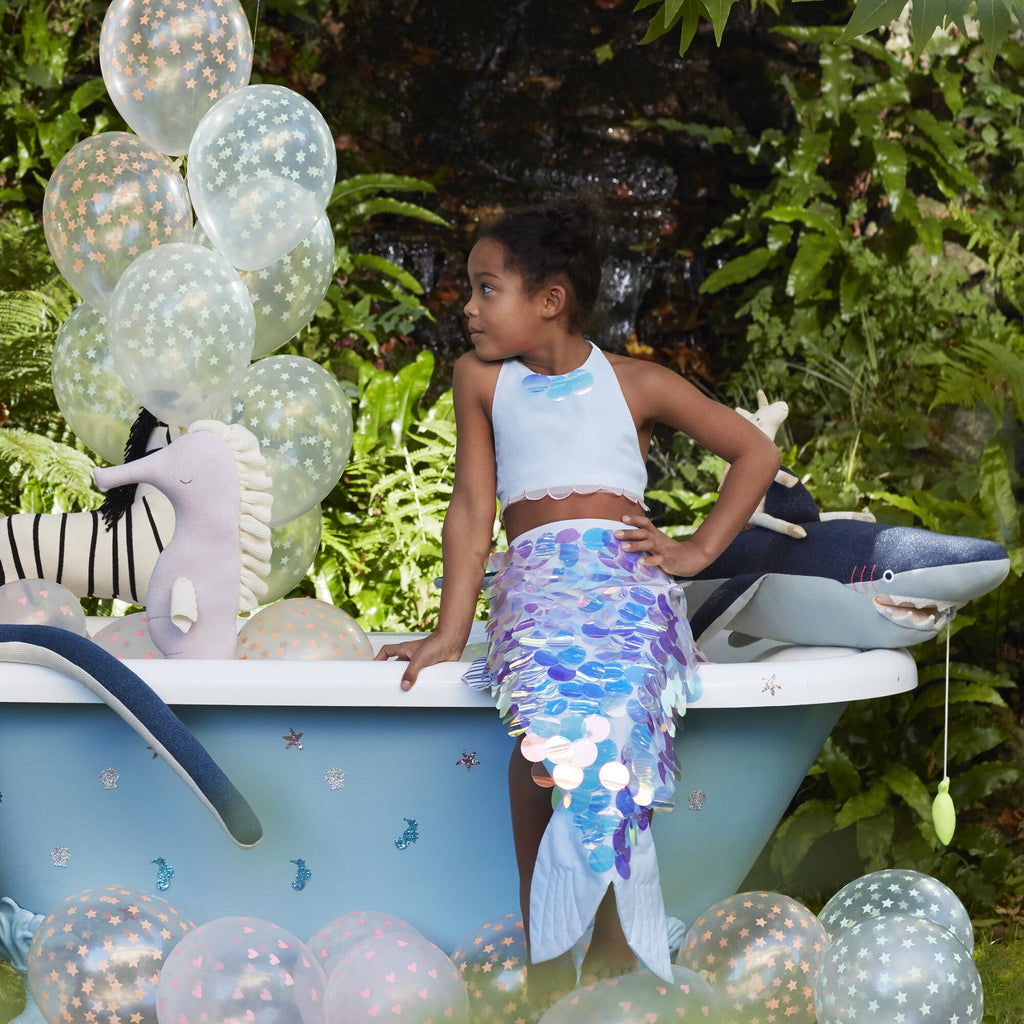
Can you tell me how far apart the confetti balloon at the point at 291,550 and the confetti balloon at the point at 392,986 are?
3.88ft

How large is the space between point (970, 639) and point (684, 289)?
253 cm

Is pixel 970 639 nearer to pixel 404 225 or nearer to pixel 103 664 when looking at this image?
pixel 103 664

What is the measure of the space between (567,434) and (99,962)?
1.20 metres

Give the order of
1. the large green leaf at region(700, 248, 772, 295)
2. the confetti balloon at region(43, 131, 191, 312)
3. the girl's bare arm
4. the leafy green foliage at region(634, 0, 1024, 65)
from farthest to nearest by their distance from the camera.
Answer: the large green leaf at region(700, 248, 772, 295)
the confetti balloon at region(43, 131, 191, 312)
the girl's bare arm
the leafy green foliage at region(634, 0, 1024, 65)

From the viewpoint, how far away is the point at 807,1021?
214 centimetres

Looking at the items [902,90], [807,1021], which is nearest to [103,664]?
[807,1021]

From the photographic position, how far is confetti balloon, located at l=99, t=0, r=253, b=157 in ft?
8.97

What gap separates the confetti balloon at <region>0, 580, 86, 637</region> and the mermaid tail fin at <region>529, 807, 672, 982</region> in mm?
1010

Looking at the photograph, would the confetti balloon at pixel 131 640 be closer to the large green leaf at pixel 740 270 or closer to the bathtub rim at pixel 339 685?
the bathtub rim at pixel 339 685

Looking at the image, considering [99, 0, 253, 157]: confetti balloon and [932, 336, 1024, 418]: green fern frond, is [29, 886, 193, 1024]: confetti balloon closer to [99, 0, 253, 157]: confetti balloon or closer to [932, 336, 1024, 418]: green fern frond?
[99, 0, 253, 157]: confetti balloon

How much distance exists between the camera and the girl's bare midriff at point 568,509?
2.26 metres

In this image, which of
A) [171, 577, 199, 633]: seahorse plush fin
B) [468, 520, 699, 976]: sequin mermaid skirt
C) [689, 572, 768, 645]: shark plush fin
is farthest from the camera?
[689, 572, 768, 645]: shark plush fin

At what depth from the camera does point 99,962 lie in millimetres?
1960

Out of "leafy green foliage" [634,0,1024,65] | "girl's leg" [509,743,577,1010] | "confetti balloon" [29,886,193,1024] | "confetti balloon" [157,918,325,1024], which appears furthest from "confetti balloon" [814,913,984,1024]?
"leafy green foliage" [634,0,1024,65]
